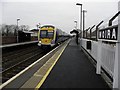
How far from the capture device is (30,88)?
6918 millimetres

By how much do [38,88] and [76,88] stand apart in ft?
3.71

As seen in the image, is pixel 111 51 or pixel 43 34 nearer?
pixel 111 51

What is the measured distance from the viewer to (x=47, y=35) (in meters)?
30.9

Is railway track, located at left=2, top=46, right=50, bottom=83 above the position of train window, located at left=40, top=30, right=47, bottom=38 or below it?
below

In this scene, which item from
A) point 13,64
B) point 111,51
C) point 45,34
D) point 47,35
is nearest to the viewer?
point 111,51

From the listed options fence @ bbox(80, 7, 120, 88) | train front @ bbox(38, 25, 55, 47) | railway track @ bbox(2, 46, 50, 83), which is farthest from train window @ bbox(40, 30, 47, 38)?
fence @ bbox(80, 7, 120, 88)

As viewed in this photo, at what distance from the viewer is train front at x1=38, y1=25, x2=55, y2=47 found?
30.8 metres

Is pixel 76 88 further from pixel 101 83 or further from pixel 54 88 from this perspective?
pixel 101 83

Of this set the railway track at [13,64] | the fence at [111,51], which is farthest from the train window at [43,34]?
the fence at [111,51]

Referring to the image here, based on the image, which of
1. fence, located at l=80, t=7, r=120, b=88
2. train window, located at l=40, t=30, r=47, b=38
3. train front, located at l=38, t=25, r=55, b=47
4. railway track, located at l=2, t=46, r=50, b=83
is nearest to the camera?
fence, located at l=80, t=7, r=120, b=88

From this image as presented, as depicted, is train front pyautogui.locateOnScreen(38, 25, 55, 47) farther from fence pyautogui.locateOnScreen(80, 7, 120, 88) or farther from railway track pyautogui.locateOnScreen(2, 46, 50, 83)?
fence pyautogui.locateOnScreen(80, 7, 120, 88)

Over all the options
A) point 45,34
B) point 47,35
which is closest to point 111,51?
point 47,35

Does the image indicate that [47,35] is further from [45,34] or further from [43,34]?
[43,34]

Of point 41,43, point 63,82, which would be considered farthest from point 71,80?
point 41,43
